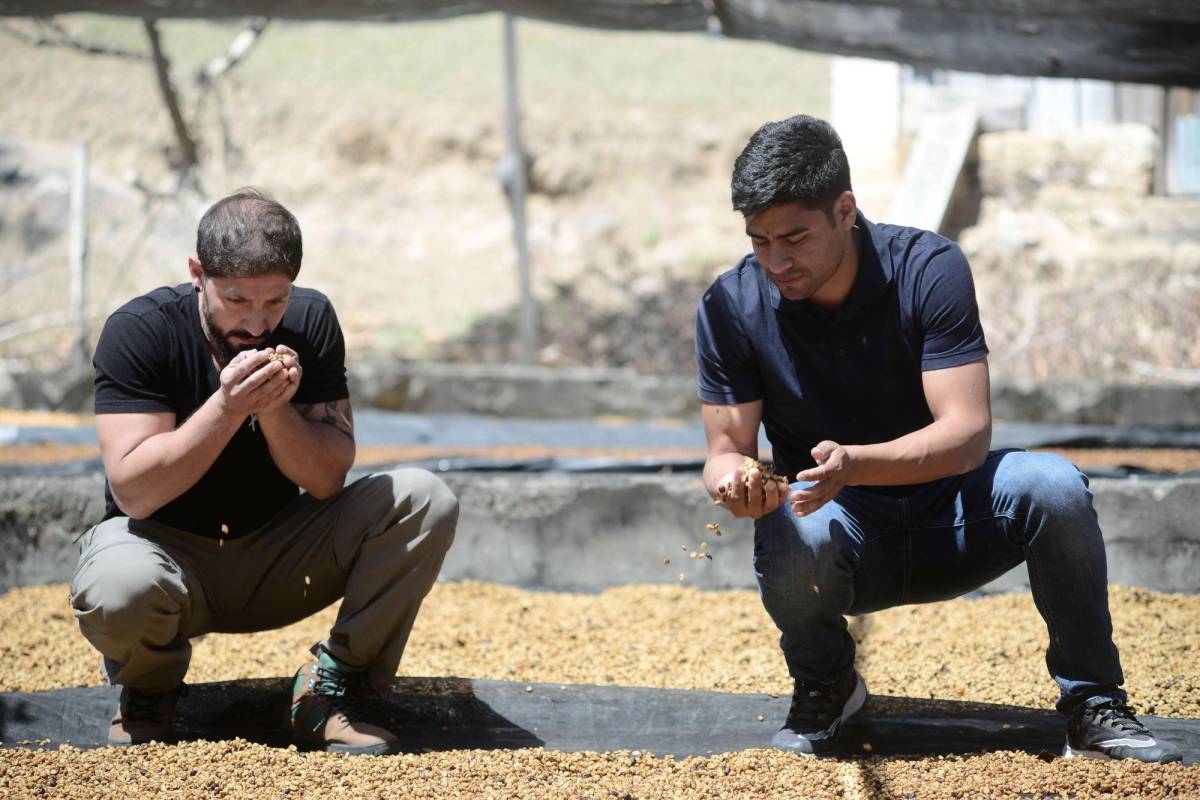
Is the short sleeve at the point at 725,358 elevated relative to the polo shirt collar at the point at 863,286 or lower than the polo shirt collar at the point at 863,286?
lower

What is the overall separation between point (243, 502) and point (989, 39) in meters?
3.52

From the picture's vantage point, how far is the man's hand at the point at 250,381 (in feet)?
8.11

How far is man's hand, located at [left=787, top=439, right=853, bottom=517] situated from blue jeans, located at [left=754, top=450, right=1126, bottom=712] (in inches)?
6.1

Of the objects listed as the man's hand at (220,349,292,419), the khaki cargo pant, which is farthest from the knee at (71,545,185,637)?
the man's hand at (220,349,292,419)

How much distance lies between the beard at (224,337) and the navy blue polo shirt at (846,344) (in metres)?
1.00

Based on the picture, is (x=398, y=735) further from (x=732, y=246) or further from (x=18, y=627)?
(x=732, y=246)

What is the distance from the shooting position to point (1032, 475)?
96.7 inches

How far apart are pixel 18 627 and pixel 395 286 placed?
383 inches

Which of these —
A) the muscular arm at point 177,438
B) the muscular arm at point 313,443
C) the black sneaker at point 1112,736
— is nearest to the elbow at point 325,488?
the muscular arm at point 313,443

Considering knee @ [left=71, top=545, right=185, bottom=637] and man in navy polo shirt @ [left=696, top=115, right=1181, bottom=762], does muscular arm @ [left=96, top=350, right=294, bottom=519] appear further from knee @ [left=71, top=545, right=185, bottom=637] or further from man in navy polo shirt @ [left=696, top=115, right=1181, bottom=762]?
man in navy polo shirt @ [left=696, top=115, right=1181, bottom=762]

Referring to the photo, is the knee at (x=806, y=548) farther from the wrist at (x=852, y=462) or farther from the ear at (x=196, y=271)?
the ear at (x=196, y=271)

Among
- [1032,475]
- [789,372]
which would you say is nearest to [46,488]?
[789,372]

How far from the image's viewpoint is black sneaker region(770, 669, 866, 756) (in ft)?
8.35

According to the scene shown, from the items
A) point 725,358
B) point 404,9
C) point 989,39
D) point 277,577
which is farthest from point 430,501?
point 404,9
